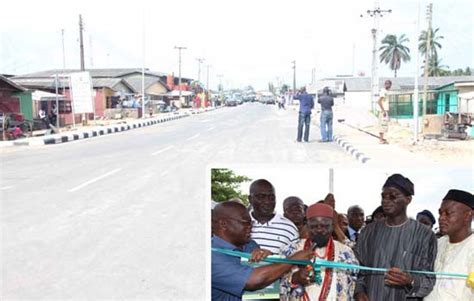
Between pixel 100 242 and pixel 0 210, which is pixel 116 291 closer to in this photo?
pixel 100 242

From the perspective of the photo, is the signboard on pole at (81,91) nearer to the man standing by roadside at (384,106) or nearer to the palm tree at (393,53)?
the man standing by roadside at (384,106)

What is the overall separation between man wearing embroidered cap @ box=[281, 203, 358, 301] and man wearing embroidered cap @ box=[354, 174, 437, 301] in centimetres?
10

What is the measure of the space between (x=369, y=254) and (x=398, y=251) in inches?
5.6

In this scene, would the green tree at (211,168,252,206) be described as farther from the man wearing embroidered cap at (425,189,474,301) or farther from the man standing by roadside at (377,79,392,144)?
the man standing by roadside at (377,79,392,144)

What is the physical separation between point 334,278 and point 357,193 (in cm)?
41

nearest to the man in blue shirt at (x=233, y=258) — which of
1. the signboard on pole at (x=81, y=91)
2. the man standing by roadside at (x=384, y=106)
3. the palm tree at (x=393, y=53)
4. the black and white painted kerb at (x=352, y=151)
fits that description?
the black and white painted kerb at (x=352, y=151)

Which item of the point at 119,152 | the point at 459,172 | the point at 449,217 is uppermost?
the point at 459,172

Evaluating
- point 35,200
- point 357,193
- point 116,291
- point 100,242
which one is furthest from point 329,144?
point 357,193

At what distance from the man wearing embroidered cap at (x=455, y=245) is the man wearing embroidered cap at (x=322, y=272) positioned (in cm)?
39

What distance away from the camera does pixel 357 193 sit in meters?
2.93

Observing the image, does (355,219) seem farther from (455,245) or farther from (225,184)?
(225,184)

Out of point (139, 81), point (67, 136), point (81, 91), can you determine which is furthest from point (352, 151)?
point (139, 81)

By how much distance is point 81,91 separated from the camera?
27938 mm

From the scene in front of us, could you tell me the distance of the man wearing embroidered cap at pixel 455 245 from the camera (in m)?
2.72
